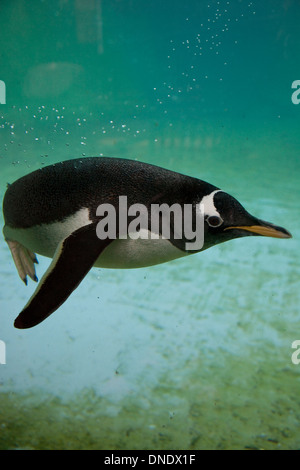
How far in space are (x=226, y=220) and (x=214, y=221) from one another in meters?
0.04

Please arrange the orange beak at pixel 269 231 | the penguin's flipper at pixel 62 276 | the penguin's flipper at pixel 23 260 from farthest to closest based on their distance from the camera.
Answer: the penguin's flipper at pixel 23 260 < the orange beak at pixel 269 231 < the penguin's flipper at pixel 62 276

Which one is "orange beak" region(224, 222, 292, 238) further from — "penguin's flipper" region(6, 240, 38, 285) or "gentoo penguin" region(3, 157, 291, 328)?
"penguin's flipper" region(6, 240, 38, 285)

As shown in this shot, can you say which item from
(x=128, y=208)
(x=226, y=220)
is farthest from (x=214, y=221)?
(x=128, y=208)

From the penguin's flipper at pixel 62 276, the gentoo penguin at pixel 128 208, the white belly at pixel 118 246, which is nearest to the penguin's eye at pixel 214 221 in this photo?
the gentoo penguin at pixel 128 208

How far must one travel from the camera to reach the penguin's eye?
1.18 metres

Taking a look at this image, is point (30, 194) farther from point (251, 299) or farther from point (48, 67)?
point (48, 67)

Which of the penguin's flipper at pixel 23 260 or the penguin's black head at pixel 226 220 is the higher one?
the penguin's flipper at pixel 23 260

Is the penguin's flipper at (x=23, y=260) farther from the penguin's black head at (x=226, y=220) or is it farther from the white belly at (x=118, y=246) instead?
the penguin's black head at (x=226, y=220)

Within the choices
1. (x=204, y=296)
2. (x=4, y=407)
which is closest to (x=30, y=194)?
(x=4, y=407)

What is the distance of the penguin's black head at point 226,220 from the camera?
3.83 ft

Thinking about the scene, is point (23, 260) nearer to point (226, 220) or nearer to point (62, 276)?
point (62, 276)

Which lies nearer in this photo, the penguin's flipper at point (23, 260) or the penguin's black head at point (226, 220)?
the penguin's black head at point (226, 220)

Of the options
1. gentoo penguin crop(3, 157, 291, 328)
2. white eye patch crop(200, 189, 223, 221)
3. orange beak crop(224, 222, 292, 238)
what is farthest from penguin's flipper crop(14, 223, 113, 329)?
orange beak crop(224, 222, 292, 238)
